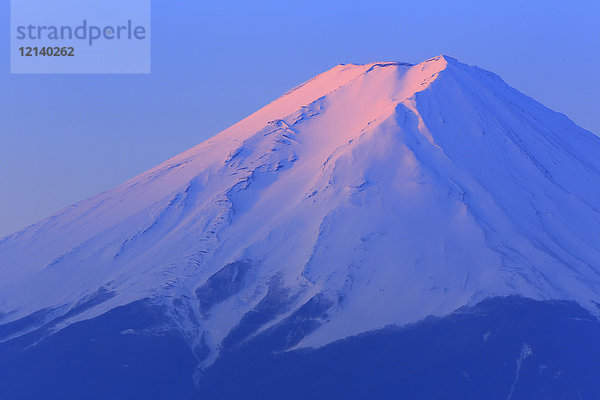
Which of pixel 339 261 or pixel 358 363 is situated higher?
pixel 339 261

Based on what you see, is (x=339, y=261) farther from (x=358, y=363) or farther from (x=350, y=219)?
(x=358, y=363)

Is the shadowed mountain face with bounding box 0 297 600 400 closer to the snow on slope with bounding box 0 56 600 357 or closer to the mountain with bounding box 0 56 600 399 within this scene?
the mountain with bounding box 0 56 600 399

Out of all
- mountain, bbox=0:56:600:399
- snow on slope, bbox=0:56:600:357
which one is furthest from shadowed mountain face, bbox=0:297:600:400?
snow on slope, bbox=0:56:600:357

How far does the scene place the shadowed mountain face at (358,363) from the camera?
245 feet

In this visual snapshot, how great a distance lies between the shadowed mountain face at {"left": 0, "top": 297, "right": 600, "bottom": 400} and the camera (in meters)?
74.7

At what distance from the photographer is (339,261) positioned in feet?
273

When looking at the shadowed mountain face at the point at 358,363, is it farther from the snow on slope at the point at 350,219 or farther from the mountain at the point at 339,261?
the snow on slope at the point at 350,219

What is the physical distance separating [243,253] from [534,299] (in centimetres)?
1843

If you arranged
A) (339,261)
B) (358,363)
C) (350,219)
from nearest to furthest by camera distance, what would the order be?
(358,363) → (339,261) → (350,219)

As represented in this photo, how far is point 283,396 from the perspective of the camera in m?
74.6

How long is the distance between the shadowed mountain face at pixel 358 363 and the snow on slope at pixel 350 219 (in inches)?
53.7

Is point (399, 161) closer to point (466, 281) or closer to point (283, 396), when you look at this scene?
point (466, 281)

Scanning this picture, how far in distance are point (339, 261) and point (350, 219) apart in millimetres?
4157

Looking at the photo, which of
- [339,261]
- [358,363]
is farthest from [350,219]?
[358,363]
